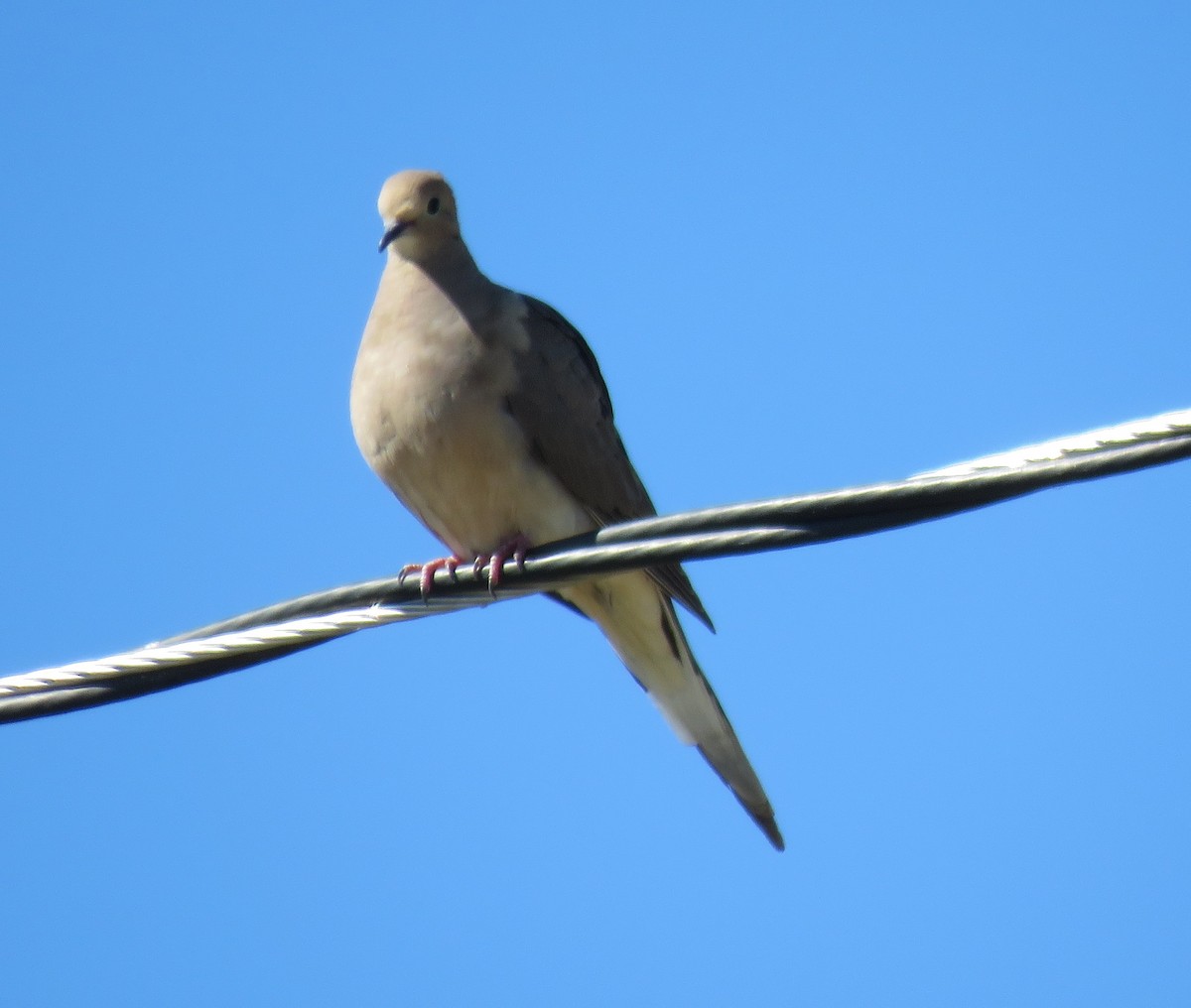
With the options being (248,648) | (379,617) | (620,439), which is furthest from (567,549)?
(620,439)

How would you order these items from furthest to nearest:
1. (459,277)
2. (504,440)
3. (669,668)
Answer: (669,668) < (459,277) < (504,440)

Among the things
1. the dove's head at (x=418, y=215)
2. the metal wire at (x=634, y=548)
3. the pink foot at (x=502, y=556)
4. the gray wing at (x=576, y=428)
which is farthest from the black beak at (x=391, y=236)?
the metal wire at (x=634, y=548)

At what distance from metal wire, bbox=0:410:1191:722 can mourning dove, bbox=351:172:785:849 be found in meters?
1.18

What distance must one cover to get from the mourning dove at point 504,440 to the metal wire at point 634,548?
46.3 inches

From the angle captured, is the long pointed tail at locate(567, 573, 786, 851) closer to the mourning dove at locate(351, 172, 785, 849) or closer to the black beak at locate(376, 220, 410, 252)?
the mourning dove at locate(351, 172, 785, 849)

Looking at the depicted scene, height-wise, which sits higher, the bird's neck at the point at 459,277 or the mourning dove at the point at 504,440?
the bird's neck at the point at 459,277

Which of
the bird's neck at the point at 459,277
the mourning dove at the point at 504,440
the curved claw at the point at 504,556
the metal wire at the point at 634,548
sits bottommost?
the metal wire at the point at 634,548

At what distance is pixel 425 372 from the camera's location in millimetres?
4449

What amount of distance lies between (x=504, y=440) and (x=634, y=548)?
1732 mm

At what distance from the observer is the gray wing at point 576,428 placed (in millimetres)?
4512

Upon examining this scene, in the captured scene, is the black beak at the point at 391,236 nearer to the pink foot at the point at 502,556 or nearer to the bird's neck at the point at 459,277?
the bird's neck at the point at 459,277

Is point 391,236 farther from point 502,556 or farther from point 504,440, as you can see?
point 502,556

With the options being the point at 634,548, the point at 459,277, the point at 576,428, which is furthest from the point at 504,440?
the point at 634,548

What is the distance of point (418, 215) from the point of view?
16.6 ft
